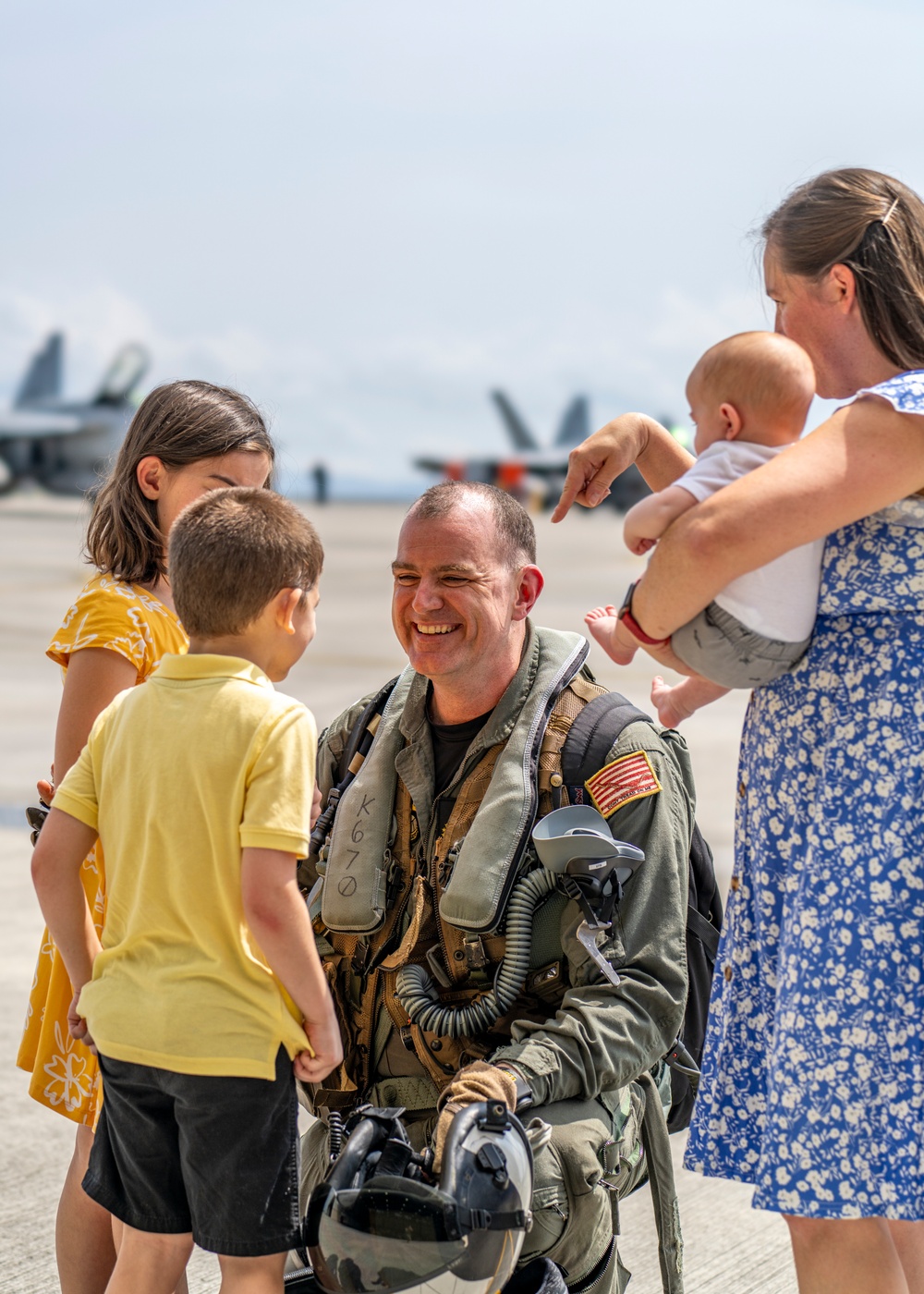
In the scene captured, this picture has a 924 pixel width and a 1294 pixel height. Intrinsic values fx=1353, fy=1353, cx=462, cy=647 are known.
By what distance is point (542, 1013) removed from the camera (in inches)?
104

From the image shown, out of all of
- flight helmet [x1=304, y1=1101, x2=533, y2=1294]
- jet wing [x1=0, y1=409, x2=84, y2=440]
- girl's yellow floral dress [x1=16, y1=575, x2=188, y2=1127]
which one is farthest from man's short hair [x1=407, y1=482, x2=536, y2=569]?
jet wing [x1=0, y1=409, x2=84, y2=440]

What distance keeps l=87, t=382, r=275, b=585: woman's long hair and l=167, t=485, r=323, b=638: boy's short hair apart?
26.5 inches

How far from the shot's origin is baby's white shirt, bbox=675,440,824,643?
194cm

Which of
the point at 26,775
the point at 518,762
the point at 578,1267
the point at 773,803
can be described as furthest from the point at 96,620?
the point at 26,775

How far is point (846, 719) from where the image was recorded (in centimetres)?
200

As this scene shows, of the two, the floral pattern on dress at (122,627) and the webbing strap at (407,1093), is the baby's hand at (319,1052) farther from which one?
the floral pattern on dress at (122,627)

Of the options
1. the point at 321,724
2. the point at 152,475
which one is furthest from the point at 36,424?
the point at 152,475

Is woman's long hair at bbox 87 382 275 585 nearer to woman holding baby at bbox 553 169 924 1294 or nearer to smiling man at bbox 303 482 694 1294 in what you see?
smiling man at bbox 303 482 694 1294

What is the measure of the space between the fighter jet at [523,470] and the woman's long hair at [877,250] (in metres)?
60.7

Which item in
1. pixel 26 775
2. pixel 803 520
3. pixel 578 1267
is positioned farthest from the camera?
pixel 26 775

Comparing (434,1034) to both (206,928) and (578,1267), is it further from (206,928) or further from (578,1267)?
(206,928)

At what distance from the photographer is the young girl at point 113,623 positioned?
258 cm

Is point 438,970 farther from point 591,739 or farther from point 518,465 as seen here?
point 518,465

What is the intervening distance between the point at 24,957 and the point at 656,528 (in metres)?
4.16
